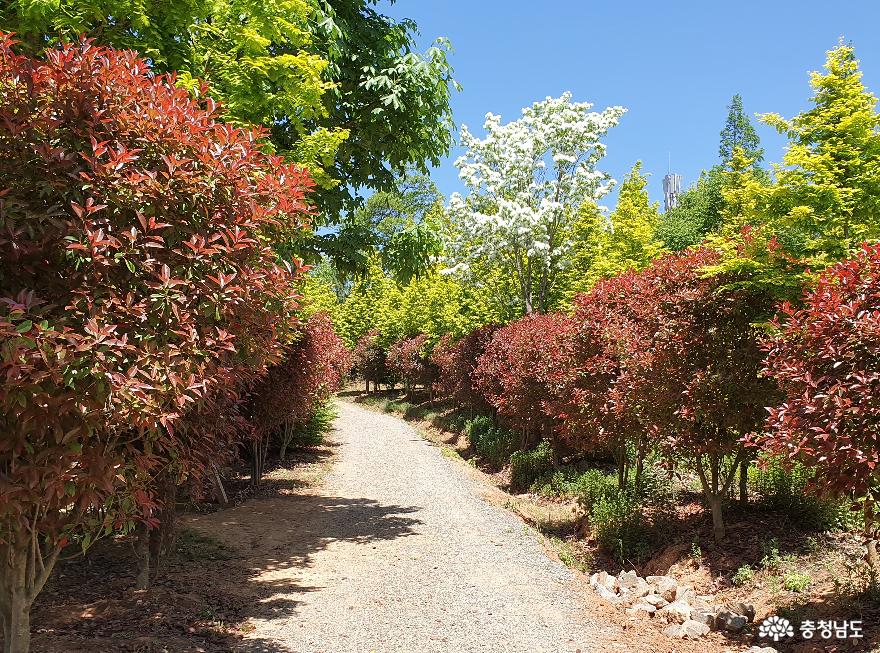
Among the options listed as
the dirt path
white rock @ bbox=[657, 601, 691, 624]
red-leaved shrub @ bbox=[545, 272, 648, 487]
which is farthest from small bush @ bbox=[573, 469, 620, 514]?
white rock @ bbox=[657, 601, 691, 624]

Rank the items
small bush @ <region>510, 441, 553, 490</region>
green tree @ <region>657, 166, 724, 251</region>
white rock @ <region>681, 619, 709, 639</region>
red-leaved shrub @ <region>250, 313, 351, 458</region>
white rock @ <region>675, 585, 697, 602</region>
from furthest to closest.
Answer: green tree @ <region>657, 166, 724, 251</region>
small bush @ <region>510, 441, 553, 490</region>
red-leaved shrub @ <region>250, 313, 351, 458</region>
white rock @ <region>675, 585, 697, 602</region>
white rock @ <region>681, 619, 709, 639</region>

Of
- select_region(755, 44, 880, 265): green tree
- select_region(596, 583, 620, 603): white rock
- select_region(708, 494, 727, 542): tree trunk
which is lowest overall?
select_region(596, 583, 620, 603): white rock

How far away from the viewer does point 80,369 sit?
2859mm

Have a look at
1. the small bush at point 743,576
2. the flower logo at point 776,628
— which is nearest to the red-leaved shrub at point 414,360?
the small bush at point 743,576

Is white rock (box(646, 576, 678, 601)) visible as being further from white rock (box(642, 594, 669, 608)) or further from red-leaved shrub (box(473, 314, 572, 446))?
red-leaved shrub (box(473, 314, 572, 446))

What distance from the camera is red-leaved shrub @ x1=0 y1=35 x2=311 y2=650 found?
9.56 ft

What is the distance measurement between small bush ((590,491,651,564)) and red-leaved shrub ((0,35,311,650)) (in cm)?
614

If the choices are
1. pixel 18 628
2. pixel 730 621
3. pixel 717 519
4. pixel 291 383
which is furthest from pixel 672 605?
pixel 291 383

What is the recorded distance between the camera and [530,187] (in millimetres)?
19234

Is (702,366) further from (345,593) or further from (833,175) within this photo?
(345,593)

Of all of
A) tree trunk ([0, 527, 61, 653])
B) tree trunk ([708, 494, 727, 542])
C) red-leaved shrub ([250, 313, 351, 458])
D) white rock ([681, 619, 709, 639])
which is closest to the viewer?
tree trunk ([0, 527, 61, 653])

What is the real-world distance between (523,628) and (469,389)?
15.0 m

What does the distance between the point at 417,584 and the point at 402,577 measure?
32 cm

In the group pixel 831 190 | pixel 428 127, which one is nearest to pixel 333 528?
pixel 428 127
